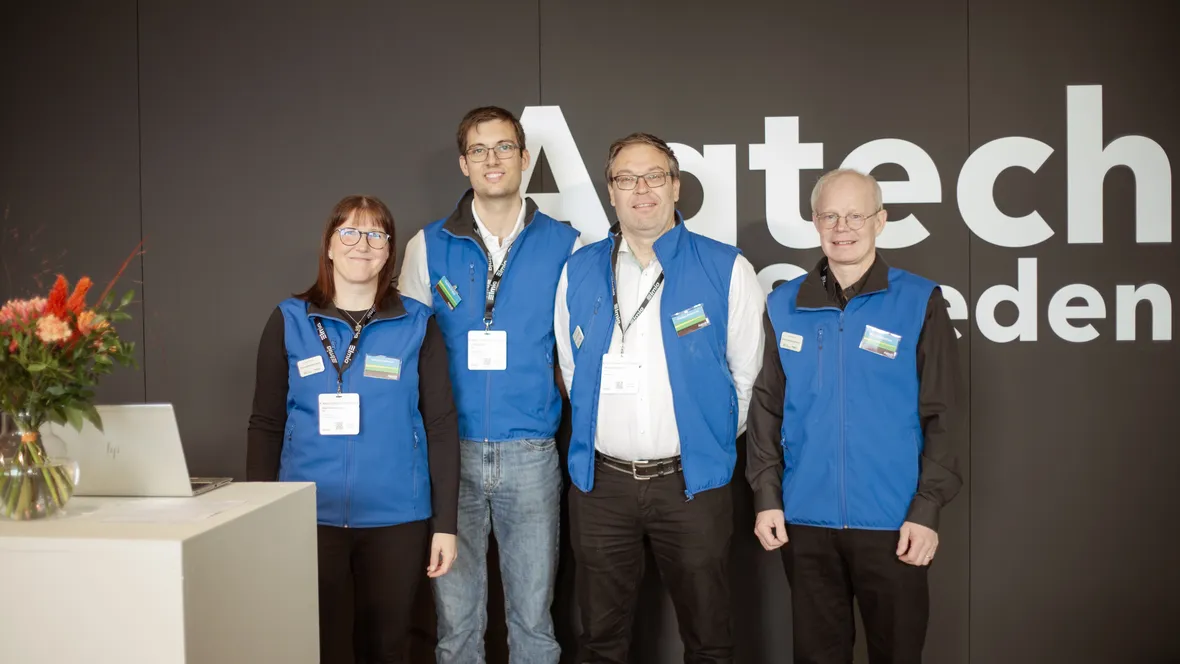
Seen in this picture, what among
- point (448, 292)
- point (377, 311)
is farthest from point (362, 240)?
point (448, 292)

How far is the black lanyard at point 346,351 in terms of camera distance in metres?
2.28

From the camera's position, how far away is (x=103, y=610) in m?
1.31

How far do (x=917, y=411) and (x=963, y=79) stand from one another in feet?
5.00

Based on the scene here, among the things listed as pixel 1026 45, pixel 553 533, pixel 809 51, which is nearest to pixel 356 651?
pixel 553 533

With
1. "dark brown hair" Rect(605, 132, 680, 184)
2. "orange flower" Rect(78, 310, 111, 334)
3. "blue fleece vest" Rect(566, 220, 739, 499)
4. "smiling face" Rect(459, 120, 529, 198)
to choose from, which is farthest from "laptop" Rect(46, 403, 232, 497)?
"dark brown hair" Rect(605, 132, 680, 184)

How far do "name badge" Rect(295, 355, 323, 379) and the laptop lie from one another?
2.10 feet

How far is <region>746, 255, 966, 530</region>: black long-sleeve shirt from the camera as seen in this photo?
2289 millimetres

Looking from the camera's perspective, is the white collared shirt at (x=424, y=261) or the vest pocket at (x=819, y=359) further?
the white collared shirt at (x=424, y=261)

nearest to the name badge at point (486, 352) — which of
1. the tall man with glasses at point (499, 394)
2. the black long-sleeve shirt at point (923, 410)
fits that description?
the tall man with glasses at point (499, 394)

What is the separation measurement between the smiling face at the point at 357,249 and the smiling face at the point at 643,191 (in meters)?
0.76

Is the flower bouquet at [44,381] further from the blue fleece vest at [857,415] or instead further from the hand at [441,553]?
the blue fleece vest at [857,415]

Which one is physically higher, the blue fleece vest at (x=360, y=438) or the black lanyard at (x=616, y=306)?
the black lanyard at (x=616, y=306)

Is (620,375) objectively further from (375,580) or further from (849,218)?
(375,580)

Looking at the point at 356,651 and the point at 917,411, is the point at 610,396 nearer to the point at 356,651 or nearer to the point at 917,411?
the point at 917,411
